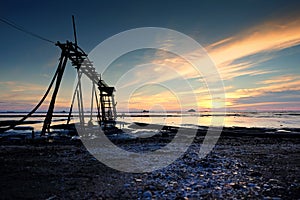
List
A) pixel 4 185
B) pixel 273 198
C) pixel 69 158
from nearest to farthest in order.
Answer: pixel 273 198 < pixel 4 185 < pixel 69 158

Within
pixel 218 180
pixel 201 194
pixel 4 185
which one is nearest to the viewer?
pixel 201 194

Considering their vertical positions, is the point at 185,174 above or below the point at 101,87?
below

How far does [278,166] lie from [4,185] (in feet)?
35.0

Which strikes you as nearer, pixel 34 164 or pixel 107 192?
pixel 107 192

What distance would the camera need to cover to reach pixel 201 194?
237 inches

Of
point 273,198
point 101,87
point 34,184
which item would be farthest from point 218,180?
point 101,87

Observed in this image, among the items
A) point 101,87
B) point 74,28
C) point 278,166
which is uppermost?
point 74,28

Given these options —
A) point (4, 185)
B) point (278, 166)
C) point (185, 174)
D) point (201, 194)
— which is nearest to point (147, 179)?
point (185, 174)

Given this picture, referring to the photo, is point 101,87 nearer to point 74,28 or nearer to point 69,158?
point 74,28

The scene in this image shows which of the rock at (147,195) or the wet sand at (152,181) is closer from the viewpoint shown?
the rock at (147,195)

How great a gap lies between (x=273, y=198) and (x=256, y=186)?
38.4 inches

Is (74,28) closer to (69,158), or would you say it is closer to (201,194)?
(69,158)

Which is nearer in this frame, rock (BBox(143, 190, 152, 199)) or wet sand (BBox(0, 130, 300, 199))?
rock (BBox(143, 190, 152, 199))

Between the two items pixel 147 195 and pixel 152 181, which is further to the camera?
pixel 152 181
